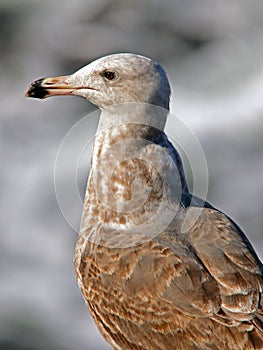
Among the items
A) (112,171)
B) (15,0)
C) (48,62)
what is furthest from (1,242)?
(112,171)

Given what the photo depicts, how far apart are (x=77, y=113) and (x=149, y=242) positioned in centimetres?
723

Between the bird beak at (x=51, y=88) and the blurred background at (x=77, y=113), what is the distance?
5164 mm

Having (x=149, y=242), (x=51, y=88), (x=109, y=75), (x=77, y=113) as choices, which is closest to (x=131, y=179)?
(x=149, y=242)

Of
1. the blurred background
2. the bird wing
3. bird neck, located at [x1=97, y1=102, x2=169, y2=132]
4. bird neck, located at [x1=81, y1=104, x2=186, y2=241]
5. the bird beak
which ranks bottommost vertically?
the bird wing

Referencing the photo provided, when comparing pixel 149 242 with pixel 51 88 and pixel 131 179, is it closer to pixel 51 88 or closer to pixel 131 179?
pixel 131 179

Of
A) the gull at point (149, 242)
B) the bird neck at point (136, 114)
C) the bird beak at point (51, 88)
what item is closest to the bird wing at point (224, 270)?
Answer: the gull at point (149, 242)

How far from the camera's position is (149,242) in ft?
16.7

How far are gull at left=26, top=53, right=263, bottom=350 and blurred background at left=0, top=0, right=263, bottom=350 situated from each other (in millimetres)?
5293

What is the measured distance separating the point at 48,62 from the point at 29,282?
3.48 m

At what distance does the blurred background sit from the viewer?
36.0ft

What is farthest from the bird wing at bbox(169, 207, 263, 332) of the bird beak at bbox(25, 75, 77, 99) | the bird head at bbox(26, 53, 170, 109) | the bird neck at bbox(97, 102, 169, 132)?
the bird beak at bbox(25, 75, 77, 99)

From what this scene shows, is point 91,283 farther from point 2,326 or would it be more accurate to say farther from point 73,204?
point 2,326

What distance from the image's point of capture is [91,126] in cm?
1080

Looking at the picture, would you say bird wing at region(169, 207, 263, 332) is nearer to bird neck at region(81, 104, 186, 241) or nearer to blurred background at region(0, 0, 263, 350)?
bird neck at region(81, 104, 186, 241)
